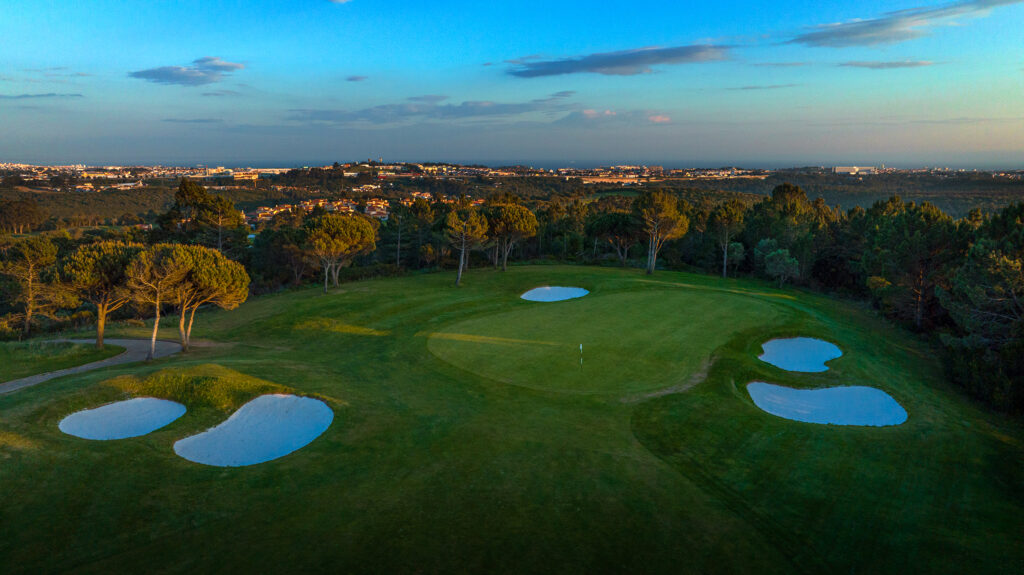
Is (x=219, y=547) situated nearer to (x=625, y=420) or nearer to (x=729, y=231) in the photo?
(x=625, y=420)

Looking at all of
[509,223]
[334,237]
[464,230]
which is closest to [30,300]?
[334,237]

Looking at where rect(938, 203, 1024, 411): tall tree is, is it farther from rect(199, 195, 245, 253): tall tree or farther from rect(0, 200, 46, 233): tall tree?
rect(0, 200, 46, 233): tall tree

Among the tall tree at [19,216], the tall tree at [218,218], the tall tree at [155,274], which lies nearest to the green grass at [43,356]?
the tall tree at [155,274]

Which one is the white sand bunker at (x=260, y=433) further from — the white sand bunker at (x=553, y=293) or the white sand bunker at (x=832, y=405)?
the white sand bunker at (x=553, y=293)

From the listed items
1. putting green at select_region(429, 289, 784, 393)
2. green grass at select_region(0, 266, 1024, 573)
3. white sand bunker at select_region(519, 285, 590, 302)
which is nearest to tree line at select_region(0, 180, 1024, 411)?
green grass at select_region(0, 266, 1024, 573)

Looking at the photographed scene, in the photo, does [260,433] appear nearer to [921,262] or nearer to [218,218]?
[921,262]

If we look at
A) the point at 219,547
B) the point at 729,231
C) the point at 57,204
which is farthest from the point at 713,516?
the point at 57,204

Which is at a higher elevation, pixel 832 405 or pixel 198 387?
pixel 198 387
